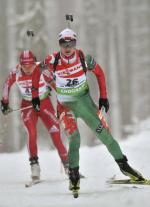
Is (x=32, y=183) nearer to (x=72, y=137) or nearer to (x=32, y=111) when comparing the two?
(x=32, y=111)

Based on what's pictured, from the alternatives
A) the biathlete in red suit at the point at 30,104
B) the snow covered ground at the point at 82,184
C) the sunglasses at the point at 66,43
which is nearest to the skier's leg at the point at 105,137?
the snow covered ground at the point at 82,184

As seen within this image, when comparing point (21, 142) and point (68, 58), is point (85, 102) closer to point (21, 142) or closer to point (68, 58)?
point (68, 58)

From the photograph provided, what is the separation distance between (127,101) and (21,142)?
1507 cm

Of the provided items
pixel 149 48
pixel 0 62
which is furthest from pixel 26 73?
pixel 149 48

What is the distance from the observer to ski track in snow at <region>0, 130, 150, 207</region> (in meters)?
7.00

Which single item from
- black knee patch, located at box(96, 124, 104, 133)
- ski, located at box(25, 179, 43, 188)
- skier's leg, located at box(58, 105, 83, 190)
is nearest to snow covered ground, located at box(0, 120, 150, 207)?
ski, located at box(25, 179, 43, 188)

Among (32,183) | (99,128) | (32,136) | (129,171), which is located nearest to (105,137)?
(99,128)

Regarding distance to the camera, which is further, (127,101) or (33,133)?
(127,101)

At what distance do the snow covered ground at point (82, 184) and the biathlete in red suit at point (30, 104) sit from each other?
529 mm

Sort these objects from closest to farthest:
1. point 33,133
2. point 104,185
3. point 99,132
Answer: point 99,132, point 104,185, point 33,133

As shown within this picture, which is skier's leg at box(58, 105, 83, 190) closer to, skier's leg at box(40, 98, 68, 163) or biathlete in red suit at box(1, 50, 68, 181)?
biathlete in red suit at box(1, 50, 68, 181)

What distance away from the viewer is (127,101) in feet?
113

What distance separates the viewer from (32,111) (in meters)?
10.5

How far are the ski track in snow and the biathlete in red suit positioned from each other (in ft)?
1.73
